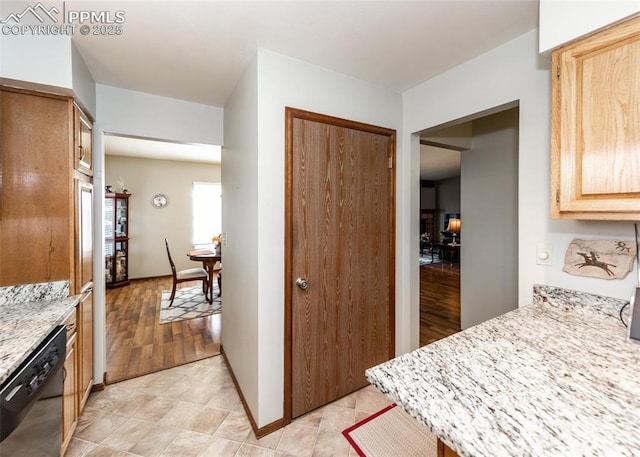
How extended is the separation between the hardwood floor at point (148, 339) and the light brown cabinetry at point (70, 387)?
689mm

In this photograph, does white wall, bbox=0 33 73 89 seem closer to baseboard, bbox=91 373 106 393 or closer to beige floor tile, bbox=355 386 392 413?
baseboard, bbox=91 373 106 393

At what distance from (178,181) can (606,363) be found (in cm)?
661

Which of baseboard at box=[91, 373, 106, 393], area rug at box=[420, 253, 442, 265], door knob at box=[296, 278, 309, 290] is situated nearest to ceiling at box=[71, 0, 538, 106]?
door knob at box=[296, 278, 309, 290]

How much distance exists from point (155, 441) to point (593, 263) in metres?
2.58

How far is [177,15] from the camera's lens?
1403 mm

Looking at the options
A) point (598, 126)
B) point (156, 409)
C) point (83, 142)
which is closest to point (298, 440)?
point (156, 409)

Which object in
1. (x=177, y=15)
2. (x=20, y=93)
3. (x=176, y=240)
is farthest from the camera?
(x=176, y=240)

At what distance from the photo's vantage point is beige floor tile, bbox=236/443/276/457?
1590 millimetres

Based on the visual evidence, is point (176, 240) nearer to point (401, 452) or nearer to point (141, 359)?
point (141, 359)

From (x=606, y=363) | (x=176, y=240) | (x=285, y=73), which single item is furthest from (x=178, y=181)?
(x=606, y=363)

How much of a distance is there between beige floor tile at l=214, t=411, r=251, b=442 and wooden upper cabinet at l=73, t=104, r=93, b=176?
1.88m

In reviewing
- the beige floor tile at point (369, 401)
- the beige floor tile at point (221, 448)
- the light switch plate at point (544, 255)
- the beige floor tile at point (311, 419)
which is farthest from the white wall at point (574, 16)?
the beige floor tile at point (221, 448)

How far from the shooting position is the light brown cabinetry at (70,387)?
4.93ft

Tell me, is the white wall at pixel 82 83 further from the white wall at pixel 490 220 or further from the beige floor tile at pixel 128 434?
the white wall at pixel 490 220
